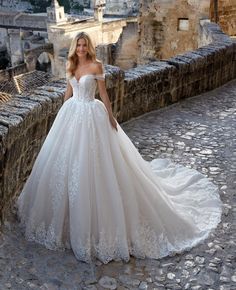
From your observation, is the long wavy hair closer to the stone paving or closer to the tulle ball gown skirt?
the tulle ball gown skirt

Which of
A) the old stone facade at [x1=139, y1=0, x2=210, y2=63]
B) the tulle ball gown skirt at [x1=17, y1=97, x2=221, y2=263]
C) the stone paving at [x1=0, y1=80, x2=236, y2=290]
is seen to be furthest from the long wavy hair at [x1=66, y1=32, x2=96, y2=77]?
the old stone facade at [x1=139, y1=0, x2=210, y2=63]

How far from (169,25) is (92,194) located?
9.54m

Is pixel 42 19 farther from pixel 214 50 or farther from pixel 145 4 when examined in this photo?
pixel 214 50

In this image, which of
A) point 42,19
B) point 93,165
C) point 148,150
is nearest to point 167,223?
point 93,165

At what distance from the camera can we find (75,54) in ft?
11.8

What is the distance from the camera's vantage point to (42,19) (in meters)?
46.2

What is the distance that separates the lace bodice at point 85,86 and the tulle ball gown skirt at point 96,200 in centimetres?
4

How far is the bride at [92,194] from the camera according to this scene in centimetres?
348

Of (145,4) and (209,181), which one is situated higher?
(145,4)

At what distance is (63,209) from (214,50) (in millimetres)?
5166

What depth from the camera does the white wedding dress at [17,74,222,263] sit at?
3475 millimetres

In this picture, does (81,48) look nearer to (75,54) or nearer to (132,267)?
(75,54)

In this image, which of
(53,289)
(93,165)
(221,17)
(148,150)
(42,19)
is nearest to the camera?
(53,289)

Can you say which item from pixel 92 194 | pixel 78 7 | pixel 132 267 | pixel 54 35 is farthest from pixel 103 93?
pixel 78 7
